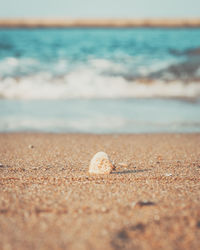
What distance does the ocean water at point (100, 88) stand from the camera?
459 centimetres

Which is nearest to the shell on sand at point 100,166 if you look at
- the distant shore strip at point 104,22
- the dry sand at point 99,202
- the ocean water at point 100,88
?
the dry sand at point 99,202

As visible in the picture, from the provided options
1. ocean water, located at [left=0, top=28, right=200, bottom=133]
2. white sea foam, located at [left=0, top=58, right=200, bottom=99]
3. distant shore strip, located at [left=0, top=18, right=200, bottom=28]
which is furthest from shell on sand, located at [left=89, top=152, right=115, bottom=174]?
distant shore strip, located at [left=0, top=18, right=200, bottom=28]

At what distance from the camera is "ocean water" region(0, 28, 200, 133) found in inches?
181

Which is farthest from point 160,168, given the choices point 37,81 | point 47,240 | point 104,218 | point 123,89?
point 37,81

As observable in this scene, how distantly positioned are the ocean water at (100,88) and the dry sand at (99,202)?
4.67ft

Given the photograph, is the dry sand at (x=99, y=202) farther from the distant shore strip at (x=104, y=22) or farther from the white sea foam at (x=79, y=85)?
the distant shore strip at (x=104, y=22)

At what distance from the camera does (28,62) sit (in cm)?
907

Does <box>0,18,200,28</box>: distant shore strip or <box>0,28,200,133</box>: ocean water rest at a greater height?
<box>0,18,200,28</box>: distant shore strip

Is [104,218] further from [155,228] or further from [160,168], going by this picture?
[160,168]

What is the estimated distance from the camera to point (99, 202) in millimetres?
1665

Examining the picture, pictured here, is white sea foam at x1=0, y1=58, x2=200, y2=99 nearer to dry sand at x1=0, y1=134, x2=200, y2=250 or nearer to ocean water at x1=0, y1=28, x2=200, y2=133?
ocean water at x1=0, y1=28, x2=200, y2=133

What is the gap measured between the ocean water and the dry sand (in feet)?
4.67

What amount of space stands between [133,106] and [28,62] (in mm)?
4585

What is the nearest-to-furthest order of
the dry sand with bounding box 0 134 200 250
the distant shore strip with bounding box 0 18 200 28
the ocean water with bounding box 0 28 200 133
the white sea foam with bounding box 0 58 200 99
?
the dry sand with bounding box 0 134 200 250 → the ocean water with bounding box 0 28 200 133 → the white sea foam with bounding box 0 58 200 99 → the distant shore strip with bounding box 0 18 200 28
